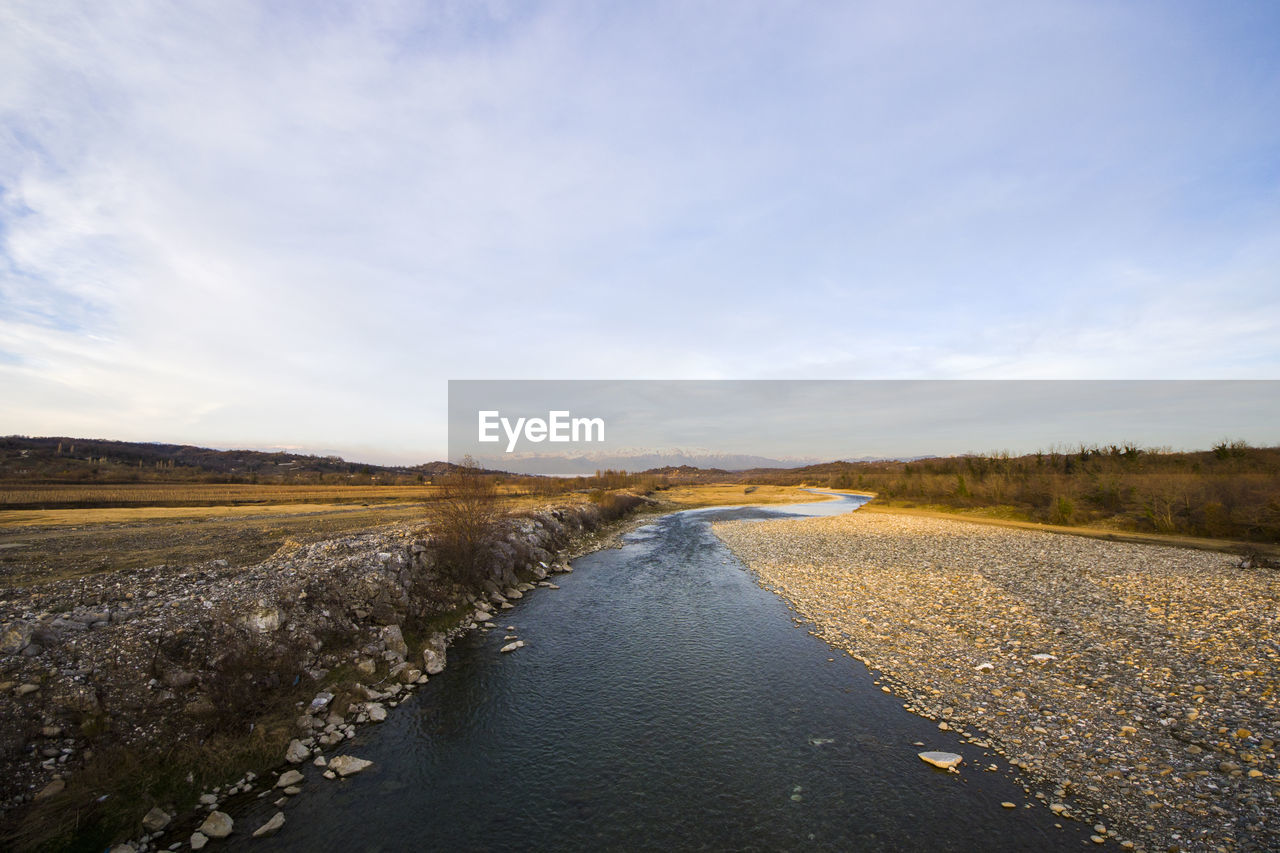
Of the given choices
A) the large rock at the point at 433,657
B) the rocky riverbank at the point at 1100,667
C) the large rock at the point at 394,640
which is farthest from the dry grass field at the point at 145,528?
the rocky riverbank at the point at 1100,667

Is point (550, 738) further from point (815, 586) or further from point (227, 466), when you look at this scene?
point (227, 466)

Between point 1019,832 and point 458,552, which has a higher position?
point 458,552

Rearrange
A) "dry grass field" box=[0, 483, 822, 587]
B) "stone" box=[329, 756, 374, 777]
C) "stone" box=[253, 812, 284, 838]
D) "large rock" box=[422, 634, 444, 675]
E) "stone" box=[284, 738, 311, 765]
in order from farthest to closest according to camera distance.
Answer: "dry grass field" box=[0, 483, 822, 587] → "large rock" box=[422, 634, 444, 675] → "stone" box=[284, 738, 311, 765] → "stone" box=[329, 756, 374, 777] → "stone" box=[253, 812, 284, 838]

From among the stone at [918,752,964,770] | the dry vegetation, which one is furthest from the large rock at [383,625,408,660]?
the dry vegetation

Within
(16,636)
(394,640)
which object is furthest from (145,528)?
(394,640)

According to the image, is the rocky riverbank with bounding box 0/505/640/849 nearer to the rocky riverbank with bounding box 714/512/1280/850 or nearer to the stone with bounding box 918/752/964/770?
the stone with bounding box 918/752/964/770

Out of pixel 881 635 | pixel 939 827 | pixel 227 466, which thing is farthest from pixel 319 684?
pixel 227 466

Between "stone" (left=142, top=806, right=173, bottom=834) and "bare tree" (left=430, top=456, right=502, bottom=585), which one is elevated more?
"bare tree" (left=430, top=456, right=502, bottom=585)
